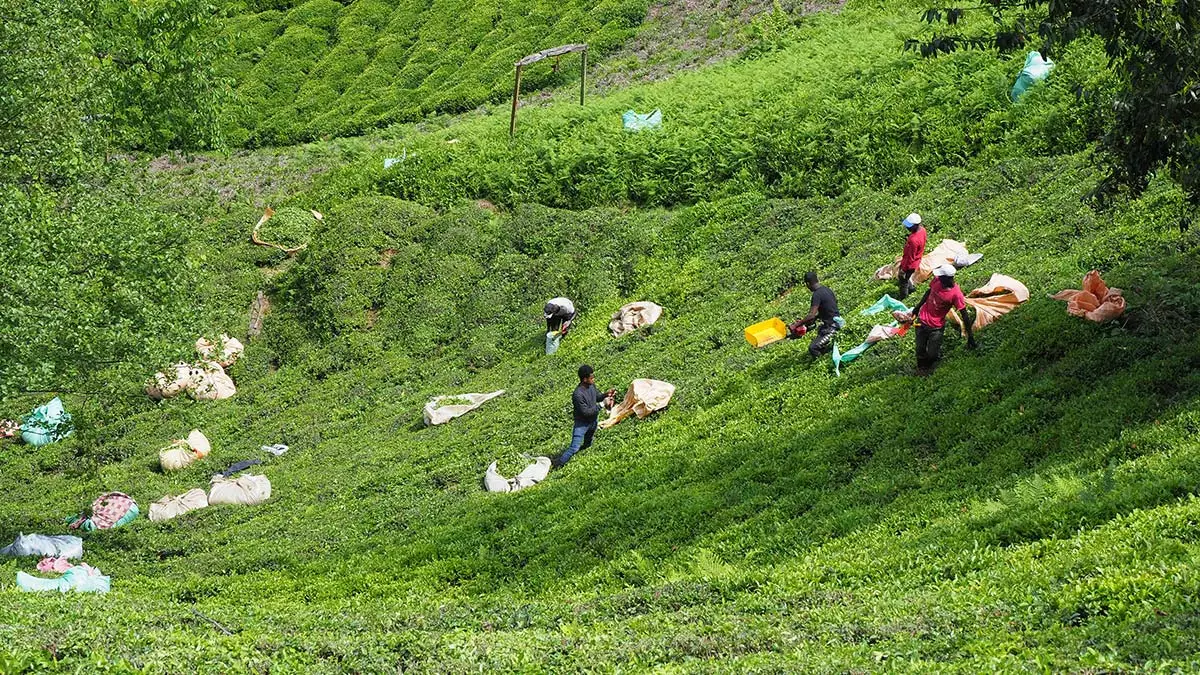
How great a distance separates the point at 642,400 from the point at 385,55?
1383 inches

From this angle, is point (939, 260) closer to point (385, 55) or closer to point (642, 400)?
point (642, 400)

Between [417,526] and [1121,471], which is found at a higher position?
[1121,471]

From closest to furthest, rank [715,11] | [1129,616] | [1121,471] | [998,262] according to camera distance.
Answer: [1129,616]
[1121,471]
[998,262]
[715,11]

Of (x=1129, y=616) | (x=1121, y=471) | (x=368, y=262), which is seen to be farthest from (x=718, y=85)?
(x=1129, y=616)

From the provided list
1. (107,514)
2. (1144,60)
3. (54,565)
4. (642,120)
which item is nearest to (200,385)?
(107,514)

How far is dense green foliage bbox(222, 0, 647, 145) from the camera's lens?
47875 millimetres

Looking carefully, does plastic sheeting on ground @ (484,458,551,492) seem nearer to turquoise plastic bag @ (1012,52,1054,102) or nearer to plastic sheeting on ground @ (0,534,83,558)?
plastic sheeting on ground @ (0,534,83,558)

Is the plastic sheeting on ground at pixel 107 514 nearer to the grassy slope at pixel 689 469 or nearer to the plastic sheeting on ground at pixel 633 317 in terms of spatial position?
the grassy slope at pixel 689 469

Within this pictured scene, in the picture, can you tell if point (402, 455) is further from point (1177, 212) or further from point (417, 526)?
point (1177, 212)

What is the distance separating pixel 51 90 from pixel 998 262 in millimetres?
19593

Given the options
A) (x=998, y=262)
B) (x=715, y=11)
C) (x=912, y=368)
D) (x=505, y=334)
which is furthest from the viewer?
(x=715, y=11)

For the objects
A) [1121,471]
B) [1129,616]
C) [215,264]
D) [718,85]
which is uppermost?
[1129,616]

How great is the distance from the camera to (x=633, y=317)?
1077 inches

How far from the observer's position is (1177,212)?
1970cm
